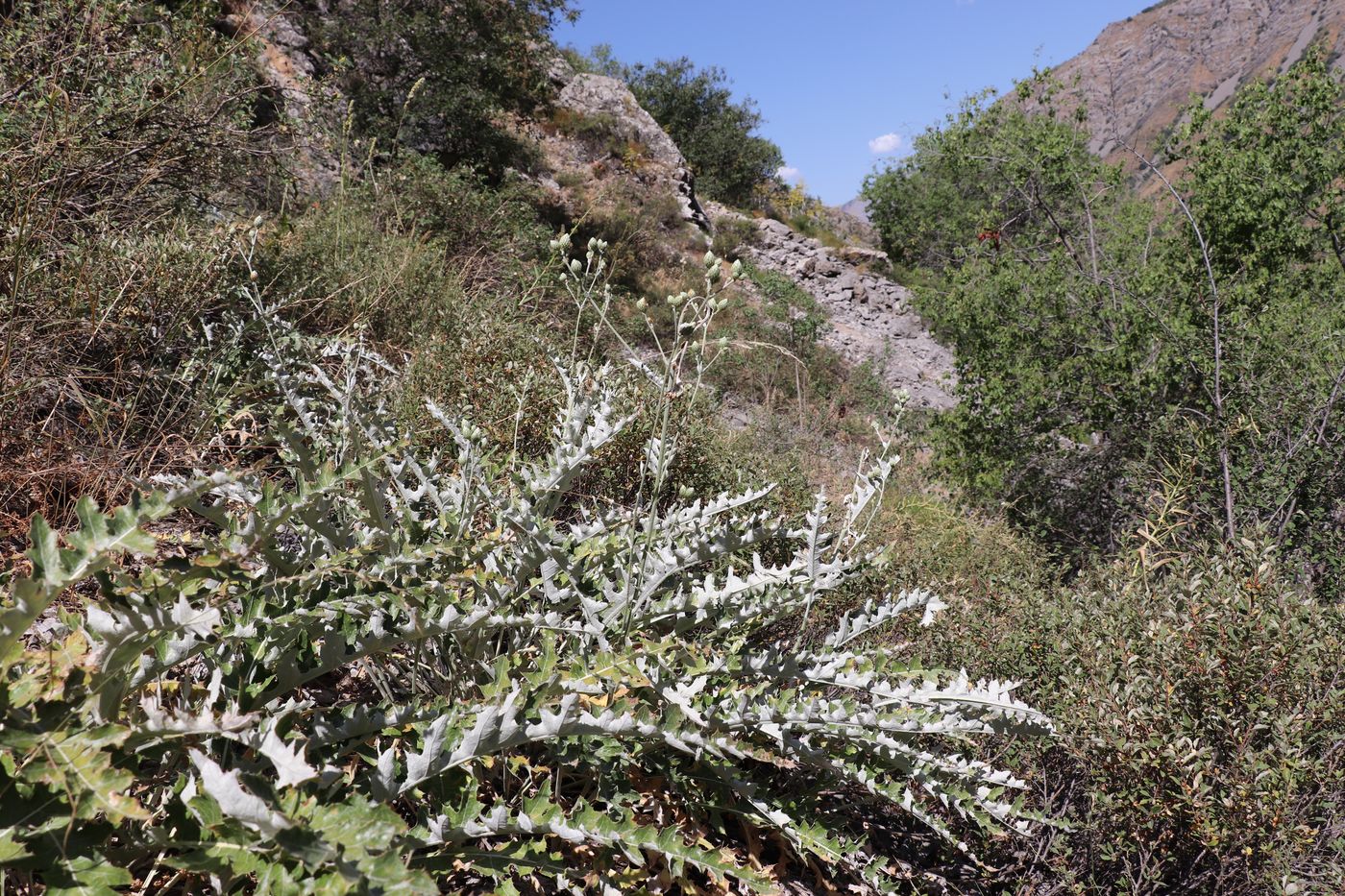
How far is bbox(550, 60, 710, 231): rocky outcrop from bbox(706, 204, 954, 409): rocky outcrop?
5.98ft

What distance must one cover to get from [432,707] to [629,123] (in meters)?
17.3

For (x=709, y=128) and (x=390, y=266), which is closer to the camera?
(x=390, y=266)

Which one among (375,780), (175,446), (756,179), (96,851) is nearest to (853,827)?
(375,780)

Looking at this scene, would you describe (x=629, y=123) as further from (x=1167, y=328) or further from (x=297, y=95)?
(x=1167, y=328)

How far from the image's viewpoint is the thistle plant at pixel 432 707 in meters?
0.94

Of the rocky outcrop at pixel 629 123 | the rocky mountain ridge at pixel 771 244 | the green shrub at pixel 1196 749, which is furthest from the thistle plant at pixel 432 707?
the rocky outcrop at pixel 629 123

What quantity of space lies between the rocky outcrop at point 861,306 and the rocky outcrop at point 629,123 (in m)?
1.82

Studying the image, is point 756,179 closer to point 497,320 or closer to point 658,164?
point 658,164

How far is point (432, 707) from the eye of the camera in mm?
1374

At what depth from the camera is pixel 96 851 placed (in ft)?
3.16

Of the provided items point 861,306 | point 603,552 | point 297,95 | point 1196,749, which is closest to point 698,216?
point 861,306

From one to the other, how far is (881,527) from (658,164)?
13786 millimetres

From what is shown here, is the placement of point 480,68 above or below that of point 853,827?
above

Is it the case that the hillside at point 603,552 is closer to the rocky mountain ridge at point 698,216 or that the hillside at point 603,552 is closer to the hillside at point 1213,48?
the rocky mountain ridge at point 698,216
